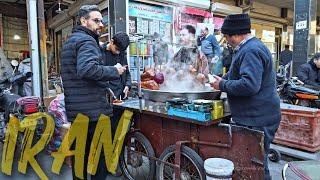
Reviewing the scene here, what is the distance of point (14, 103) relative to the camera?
5004 mm

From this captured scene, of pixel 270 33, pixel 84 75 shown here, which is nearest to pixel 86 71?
pixel 84 75

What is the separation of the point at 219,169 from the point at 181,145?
56 centimetres

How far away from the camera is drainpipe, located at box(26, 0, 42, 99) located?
6020mm

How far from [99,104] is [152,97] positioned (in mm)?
748

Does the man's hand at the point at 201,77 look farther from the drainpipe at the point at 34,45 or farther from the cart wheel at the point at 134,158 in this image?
the drainpipe at the point at 34,45

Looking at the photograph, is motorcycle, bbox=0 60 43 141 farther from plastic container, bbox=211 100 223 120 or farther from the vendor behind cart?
plastic container, bbox=211 100 223 120

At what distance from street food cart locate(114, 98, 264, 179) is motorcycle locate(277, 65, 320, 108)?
314cm

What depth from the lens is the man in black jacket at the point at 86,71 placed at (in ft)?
9.07

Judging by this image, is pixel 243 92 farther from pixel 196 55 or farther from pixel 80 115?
pixel 196 55

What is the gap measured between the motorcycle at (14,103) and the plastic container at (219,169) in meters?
3.18

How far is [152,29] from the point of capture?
29.1 ft

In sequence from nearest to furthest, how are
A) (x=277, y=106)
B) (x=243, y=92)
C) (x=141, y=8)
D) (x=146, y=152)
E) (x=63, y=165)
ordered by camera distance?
(x=243, y=92) < (x=277, y=106) < (x=146, y=152) < (x=63, y=165) < (x=141, y=8)

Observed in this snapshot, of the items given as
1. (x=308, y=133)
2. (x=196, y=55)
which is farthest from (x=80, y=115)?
(x=308, y=133)

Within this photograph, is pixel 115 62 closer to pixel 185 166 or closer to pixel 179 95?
pixel 179 95
